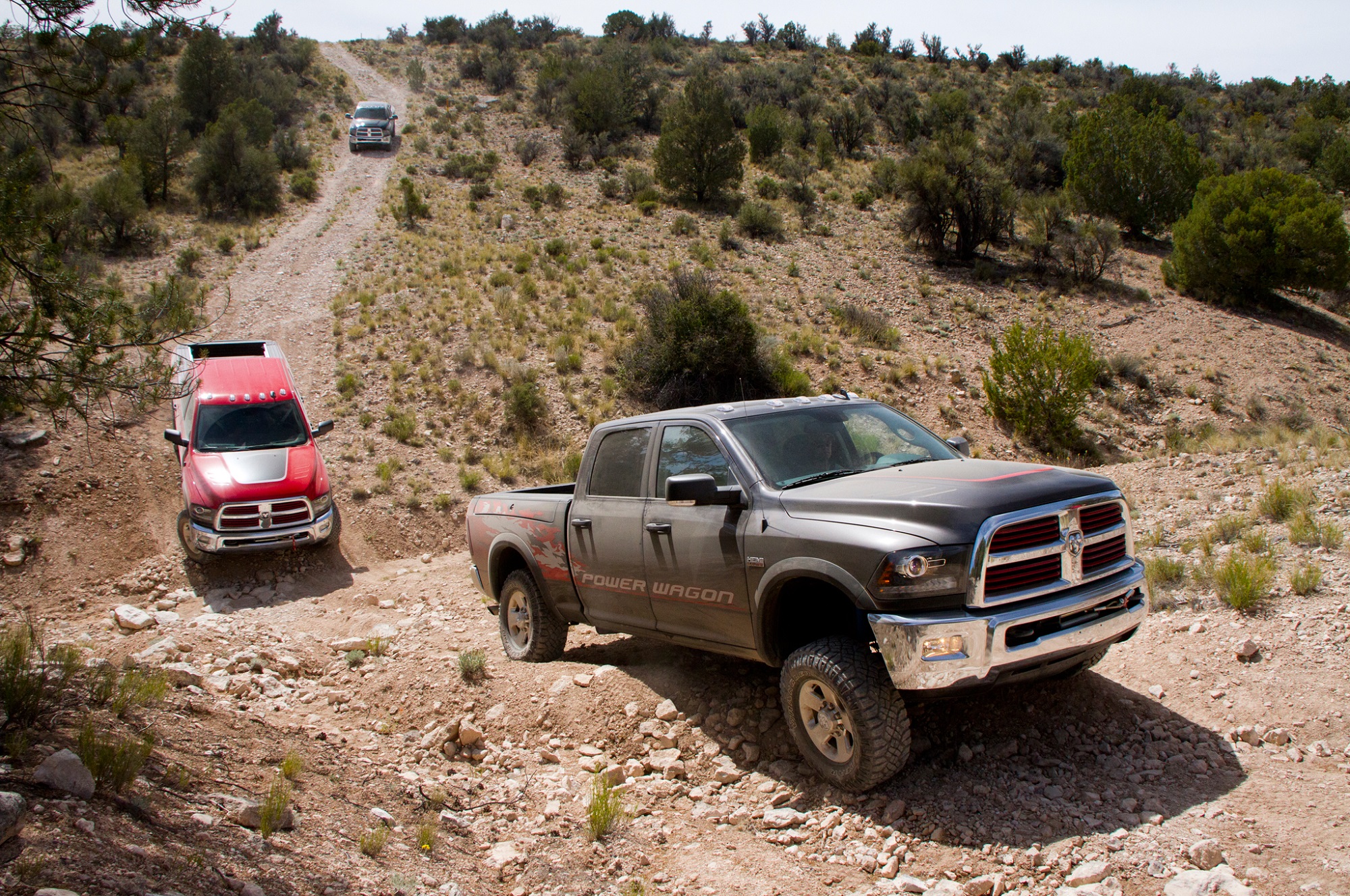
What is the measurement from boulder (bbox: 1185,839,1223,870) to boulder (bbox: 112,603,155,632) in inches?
360

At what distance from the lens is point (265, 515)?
1052cm

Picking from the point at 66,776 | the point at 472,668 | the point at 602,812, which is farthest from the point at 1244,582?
the point at 66,776

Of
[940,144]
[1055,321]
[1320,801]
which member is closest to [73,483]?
[1320,801]

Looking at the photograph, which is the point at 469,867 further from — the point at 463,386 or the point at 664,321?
the point at 664,321

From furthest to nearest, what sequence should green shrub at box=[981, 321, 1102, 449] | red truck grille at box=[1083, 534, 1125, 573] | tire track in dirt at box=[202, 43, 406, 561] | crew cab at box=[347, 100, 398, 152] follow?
crew cab at box=[347, 100, 398, 152] → green shrub at box=[981, 321, 1102, 449] → tire track in dirt at box=[202, 43, 406, 561] → red truck grille at box=[1083, 534, 1125, 573]

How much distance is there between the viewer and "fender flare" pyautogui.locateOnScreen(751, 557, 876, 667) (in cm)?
407

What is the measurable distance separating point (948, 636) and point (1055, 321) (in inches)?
898

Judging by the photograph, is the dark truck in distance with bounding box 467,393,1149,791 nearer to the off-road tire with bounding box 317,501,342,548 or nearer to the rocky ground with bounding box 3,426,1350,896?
the rocky ground with bounding box 3,426,1350,896

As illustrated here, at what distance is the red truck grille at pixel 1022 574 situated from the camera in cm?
397

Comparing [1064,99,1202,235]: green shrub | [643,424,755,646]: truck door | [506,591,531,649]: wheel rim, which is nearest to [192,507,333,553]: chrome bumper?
[506,591,531,649]: wheel rim

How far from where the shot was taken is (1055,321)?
24.1m

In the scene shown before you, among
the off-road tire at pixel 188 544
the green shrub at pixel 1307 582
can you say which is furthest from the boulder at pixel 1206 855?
the off-road tire at pixel 188 544

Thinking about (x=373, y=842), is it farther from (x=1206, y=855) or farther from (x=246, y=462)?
(x=246, y=462)

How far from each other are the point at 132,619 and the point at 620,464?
6058 millimetres
